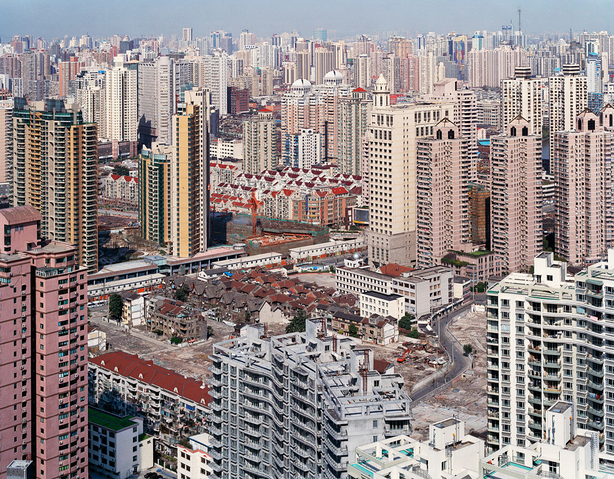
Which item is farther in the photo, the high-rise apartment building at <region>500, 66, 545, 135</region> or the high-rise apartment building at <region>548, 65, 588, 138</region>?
the high-rise apartment building at <region>548, 65, 588, 138</region>

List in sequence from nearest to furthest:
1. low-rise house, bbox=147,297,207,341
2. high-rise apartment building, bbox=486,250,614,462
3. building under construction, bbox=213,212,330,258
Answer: high-rise apartment building, bbox=486,250,614,462 < low-rise house, bbox=147,297,207,341 < building under construction, bbox=213,212,330,258

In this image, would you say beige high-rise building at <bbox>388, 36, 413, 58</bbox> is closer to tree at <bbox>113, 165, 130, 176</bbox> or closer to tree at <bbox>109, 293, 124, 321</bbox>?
tree at <bbox>113, 165, 130, 176</bbox>

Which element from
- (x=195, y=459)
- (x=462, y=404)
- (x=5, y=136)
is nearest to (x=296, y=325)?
(x=462, y=404)

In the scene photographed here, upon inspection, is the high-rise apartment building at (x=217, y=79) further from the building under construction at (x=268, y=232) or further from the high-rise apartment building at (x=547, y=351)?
the high-rise apartment building at (x=547, y=351)

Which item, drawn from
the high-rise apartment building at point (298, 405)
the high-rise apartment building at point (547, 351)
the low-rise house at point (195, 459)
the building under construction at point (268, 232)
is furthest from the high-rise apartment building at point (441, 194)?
the high-rise apartment building at point (298, 405)

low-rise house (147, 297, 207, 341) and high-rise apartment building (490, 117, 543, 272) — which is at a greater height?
high-rise apartment building (490, 117, 543, 272)

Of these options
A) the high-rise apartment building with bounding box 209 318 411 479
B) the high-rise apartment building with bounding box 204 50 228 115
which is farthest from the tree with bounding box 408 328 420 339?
the high-rise apartment building with bounding box 204 50 228 115

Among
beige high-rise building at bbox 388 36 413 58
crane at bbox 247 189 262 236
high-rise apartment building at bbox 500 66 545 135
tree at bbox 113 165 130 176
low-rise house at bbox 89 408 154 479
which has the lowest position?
low-rise house at bbox 89 408 154 479
